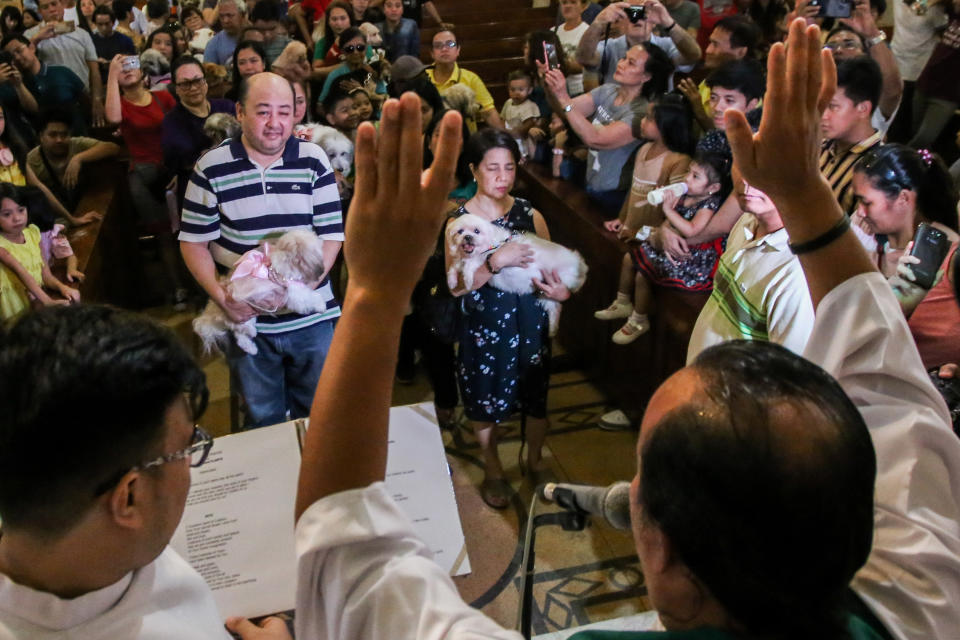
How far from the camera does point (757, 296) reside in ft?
7.64

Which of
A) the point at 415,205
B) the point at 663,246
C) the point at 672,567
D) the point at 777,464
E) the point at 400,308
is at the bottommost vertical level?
the point at 663,246

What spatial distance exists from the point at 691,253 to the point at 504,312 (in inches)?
32.9

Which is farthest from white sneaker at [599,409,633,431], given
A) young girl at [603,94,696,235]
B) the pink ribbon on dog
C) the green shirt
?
the green shirt

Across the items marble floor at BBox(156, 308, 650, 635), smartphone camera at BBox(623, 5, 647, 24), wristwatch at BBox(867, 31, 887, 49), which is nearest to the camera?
marble floor at BBox(156, 308, 650, 635)

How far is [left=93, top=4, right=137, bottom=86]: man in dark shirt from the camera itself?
6332 mm

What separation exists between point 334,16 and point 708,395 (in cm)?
579

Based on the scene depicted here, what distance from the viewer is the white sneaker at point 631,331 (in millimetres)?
3580

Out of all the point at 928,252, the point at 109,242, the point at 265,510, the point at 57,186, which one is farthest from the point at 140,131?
the point at 928,252

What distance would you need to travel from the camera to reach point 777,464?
28.5 inches

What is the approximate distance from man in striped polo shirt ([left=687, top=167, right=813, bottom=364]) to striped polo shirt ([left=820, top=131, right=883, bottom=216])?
1.64ft

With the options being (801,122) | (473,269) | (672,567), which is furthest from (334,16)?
(672,567)

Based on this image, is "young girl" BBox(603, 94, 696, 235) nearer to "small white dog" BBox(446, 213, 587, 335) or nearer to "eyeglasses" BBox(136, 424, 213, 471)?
"small white dog" BBox(446, 213, 587, 335)

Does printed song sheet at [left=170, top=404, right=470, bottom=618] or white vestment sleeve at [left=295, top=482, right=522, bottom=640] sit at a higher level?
white vestment sleeve at [left=295, top=482, right=522, bottom=640]

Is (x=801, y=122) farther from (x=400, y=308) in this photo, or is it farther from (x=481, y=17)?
(x=481, y=17)
